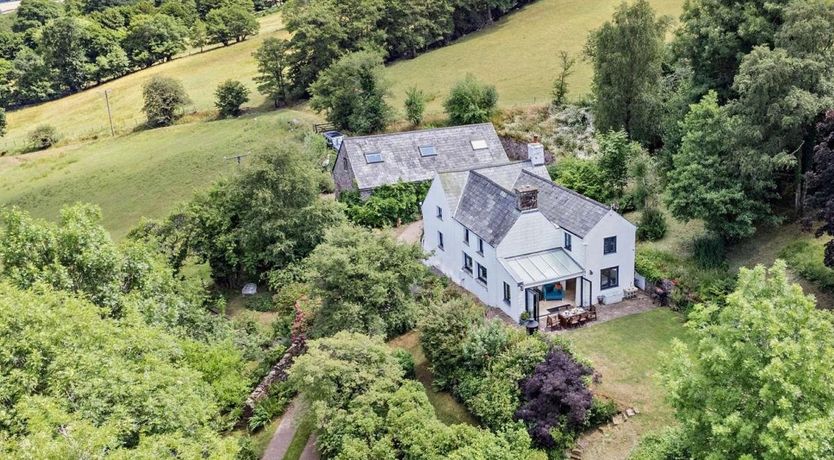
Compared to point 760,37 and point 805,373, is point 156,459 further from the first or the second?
point 760,37

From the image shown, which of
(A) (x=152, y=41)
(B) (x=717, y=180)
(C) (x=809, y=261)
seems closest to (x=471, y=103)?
(B) (x=717, y=180)

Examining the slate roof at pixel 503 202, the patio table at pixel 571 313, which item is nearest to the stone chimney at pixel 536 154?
the slate roof at pixel 503 202

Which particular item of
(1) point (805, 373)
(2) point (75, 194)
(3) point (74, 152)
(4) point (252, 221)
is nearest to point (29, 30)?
(3) point (74, 152)

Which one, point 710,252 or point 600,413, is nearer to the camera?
point 600,413

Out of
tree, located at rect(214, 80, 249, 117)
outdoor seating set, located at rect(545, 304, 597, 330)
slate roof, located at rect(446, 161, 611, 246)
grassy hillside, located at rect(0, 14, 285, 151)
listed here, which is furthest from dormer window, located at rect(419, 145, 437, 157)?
grassy hillside, located at rect(0, 14, 285, 151)

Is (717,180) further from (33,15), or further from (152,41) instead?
(33,15)

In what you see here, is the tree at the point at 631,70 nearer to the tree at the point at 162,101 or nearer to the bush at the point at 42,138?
the tree at the point at 162,101

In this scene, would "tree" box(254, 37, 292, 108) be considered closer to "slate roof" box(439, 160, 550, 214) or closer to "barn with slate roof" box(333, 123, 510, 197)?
"barn with slate roof" box(333, 123, 510, 197)
